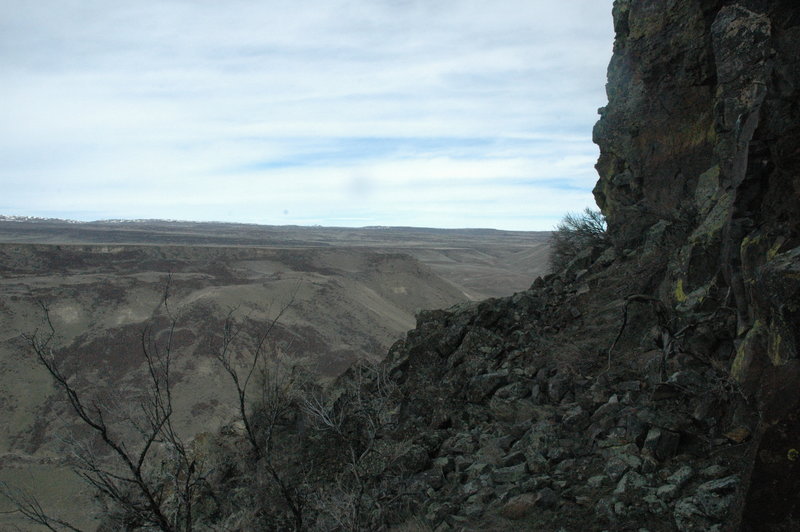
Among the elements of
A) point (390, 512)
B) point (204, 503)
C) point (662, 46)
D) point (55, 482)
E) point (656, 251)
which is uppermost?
point (662, 46)

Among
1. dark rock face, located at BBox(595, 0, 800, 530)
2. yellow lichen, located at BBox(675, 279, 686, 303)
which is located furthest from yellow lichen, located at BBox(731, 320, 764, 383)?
yellow lichen, located at BBox(675, 279, 686, 303)

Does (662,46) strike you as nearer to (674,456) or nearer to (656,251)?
(656,251)

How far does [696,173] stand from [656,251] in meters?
1.67

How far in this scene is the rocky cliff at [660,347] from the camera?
4043 millimetres

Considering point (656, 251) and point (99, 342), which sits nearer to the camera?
point (656, 251)

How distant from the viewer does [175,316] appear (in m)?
13.1

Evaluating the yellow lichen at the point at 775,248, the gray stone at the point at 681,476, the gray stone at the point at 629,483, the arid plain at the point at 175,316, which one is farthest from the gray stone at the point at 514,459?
the arid plain at the point at 175,316

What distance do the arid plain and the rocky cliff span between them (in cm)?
466

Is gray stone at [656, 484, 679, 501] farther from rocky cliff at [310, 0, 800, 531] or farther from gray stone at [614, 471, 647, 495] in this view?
gray stone at [614, 471, 647, 495]

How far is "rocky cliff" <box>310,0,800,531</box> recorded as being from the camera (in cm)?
404

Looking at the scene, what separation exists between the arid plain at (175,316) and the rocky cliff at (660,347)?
4.66m

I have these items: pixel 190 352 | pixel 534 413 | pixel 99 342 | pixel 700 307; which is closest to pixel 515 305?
pixel 534 413

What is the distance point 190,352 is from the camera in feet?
94.2

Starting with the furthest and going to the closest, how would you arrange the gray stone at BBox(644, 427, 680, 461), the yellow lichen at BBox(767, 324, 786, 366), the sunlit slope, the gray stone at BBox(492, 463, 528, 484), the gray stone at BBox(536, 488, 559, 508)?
the sunlit slope, the gray stone at BBox(492, 463, 528, 484), the gray stone at BBox(536, 488, 559, 508), the gray stone at BBox(644, 427, 680, 461), the yellow lichen at BBox(767, 324, 786, 366)
